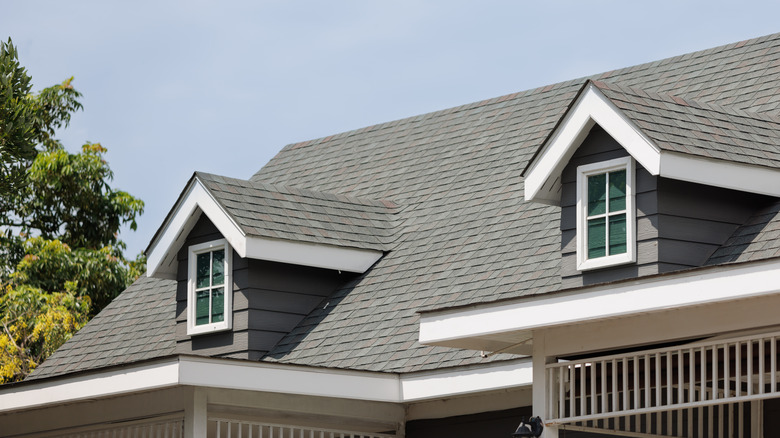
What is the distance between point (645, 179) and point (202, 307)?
19.3ft

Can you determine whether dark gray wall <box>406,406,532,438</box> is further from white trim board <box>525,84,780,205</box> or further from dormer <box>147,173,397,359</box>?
dormer <box>147,173,397,359</box>

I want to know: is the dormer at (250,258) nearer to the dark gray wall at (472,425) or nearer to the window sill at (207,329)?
the window sill at (207,329)

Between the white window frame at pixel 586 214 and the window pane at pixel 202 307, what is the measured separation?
197 inches

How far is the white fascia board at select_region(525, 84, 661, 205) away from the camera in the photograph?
11898 mm

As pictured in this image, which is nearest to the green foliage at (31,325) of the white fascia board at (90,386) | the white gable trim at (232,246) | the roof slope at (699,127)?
the white gable trim at (232,246)

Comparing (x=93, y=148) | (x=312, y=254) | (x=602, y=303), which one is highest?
(x=93, y=148)

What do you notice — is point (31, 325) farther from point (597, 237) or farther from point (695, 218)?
point (695, 218)

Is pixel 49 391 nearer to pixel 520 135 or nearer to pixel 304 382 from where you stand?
pixel 304 382

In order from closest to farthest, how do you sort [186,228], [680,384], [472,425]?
[680,384]
[472,425]
[186,228]

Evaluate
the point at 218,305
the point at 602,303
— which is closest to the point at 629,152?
the point at 602,303

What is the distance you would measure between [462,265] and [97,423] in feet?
13.4

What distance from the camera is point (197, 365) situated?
1209 cm

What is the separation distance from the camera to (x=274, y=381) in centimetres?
1261

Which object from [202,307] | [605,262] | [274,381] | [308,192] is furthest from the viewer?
[308,192]
